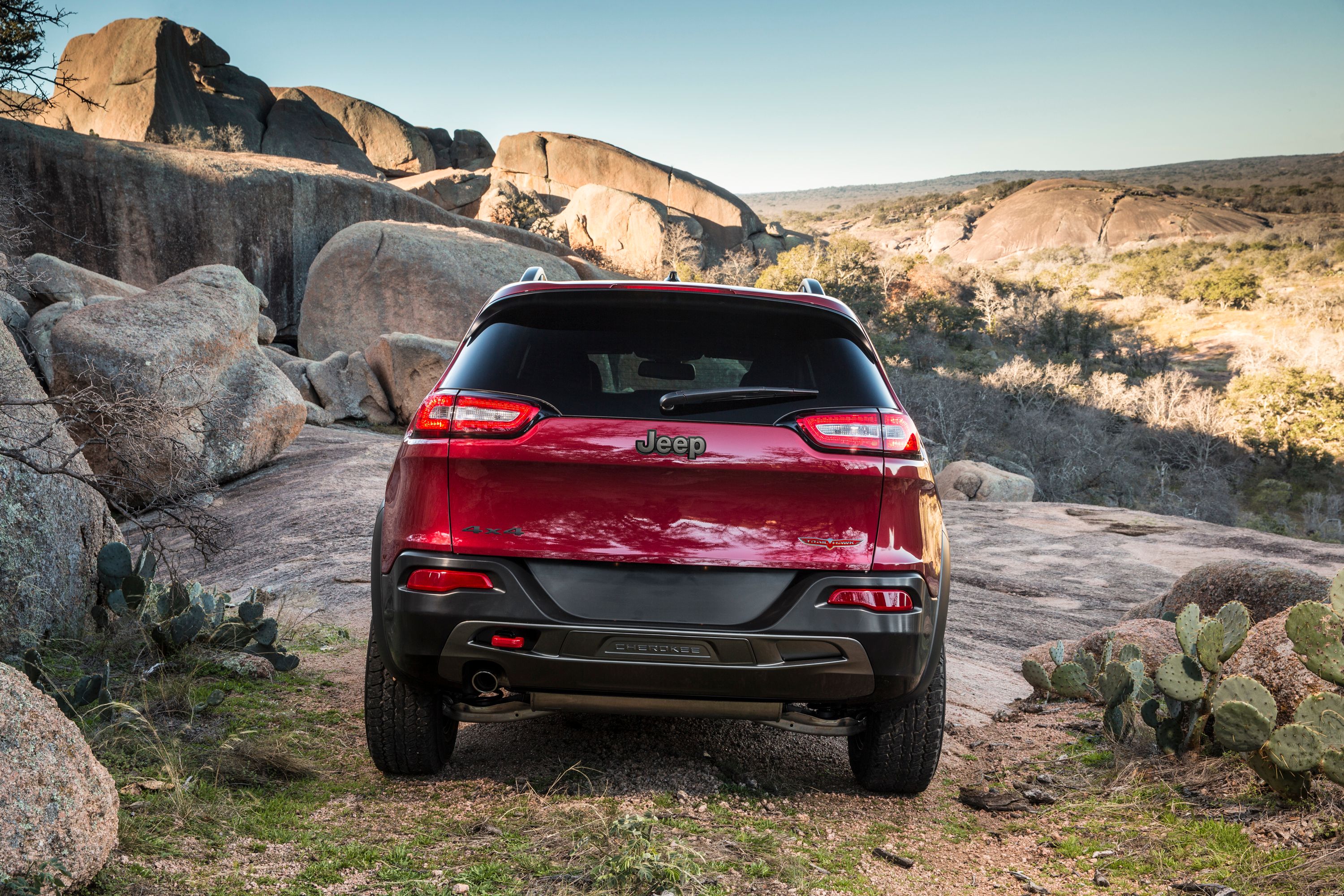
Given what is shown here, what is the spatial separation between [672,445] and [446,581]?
2.47 feet

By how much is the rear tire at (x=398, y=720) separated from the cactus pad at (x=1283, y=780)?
2.81 metres

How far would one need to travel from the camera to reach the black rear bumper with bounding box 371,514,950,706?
2572 millimetres

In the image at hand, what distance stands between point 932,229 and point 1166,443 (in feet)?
186

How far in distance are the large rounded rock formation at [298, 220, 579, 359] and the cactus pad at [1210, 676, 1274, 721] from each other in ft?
62.2

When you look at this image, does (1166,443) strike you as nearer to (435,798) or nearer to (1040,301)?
(1040,301)

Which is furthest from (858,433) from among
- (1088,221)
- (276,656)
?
(1088,221)

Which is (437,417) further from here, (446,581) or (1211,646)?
(1211,646)

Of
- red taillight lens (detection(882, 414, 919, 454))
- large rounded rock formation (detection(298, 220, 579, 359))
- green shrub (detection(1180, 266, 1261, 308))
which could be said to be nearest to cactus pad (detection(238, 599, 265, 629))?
red taillight lens (detection(882, 414, 919, 454))

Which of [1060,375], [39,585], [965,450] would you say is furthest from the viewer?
[1060,375]

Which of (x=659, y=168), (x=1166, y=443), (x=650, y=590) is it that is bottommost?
(x=1166, y=443)

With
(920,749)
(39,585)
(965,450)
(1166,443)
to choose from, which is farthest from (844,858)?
(1166,443)

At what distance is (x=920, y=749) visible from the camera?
317 centimetres

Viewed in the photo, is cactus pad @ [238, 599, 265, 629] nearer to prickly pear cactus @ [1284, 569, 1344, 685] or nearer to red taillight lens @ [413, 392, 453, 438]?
red taillight lens @ [413, 392, 453, 438]

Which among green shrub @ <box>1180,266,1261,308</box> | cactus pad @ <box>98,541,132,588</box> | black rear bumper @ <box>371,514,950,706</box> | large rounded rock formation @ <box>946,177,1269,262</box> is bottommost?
cactus pad @ <box>98,541,132,588</box>
